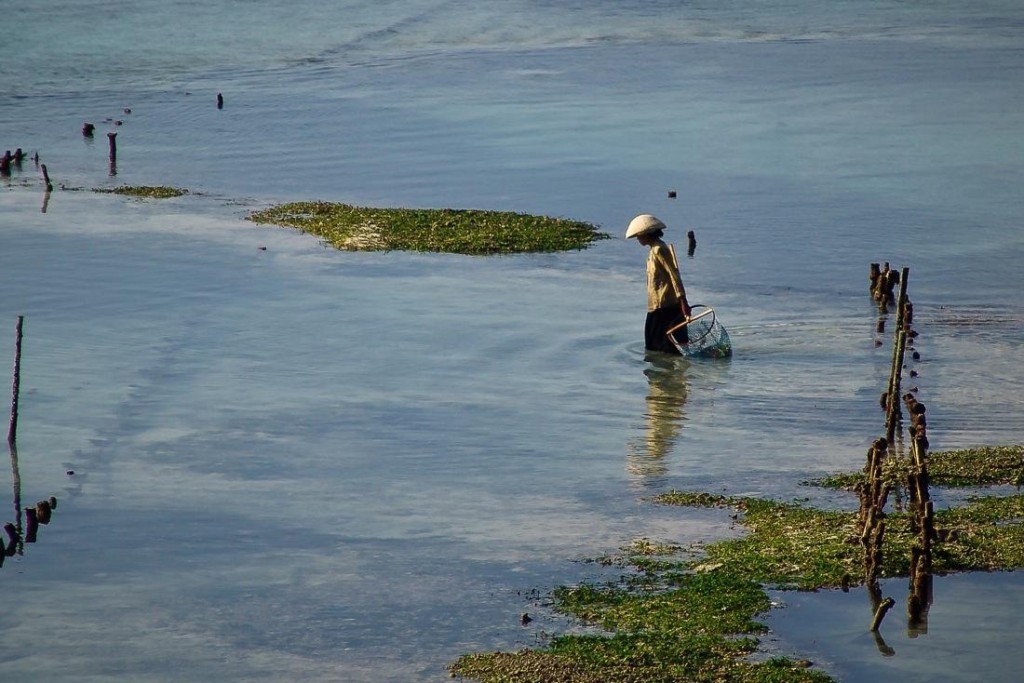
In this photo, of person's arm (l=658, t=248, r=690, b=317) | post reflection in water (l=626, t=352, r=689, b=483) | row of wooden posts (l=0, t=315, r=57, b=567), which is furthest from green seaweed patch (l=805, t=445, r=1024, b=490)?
row of wooden posts (l=0, t=315, r=57, b=567)

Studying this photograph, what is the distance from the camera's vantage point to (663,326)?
20953 millimetres

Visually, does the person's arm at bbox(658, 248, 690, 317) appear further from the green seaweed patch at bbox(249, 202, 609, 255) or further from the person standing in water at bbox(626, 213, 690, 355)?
the green seaweed patch at bbox(249, 202, 609, 255)

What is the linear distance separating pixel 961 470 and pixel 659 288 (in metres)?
6.42

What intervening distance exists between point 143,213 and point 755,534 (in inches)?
844

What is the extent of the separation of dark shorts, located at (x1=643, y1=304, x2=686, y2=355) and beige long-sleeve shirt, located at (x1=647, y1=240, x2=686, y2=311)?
0.09 meters

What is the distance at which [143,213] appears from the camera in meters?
32.0

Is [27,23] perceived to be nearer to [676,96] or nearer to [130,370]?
[676,96]

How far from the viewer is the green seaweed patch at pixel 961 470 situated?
576 inches

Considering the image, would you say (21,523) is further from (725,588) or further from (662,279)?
(662,279)

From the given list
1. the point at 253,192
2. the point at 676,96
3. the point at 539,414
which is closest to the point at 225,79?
the point at 676,96

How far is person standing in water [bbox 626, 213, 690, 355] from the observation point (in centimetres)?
1991

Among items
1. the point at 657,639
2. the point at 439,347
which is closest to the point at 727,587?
the point at 657,639

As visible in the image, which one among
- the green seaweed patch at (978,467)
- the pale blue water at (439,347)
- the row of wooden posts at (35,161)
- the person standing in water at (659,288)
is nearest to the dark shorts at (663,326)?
the person standing in water at (659,288)

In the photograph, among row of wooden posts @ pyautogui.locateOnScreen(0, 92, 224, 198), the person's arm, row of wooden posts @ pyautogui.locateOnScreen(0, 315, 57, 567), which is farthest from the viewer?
row of wooden posts @ pyautogui.locateOnScreen(0, 92, 224, 198)
